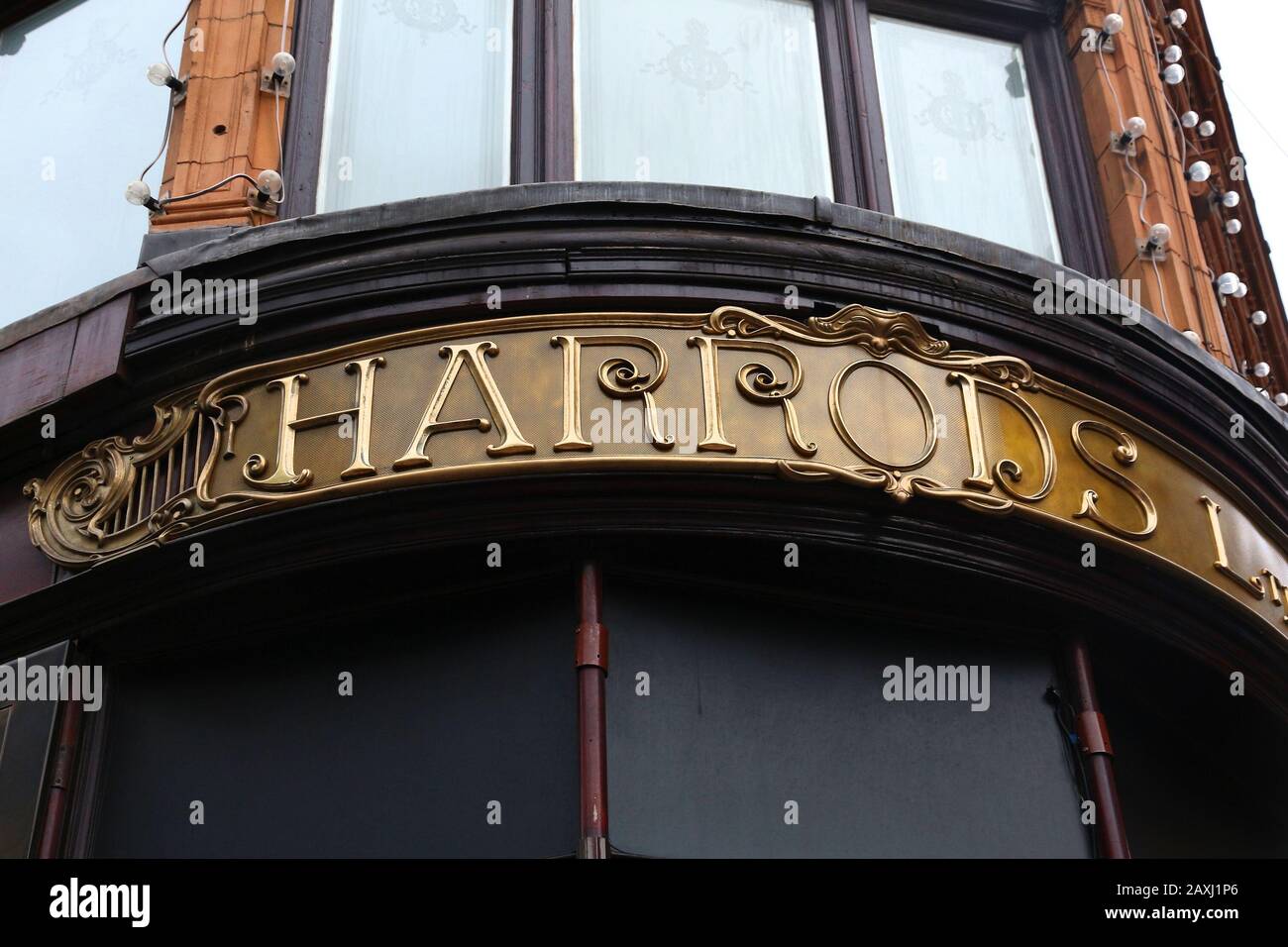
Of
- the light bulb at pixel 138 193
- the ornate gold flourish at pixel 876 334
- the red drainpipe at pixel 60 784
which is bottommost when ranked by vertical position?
the red drainpipe at pixel 60 784

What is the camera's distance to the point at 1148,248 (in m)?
10.5

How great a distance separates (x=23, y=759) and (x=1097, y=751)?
468cm

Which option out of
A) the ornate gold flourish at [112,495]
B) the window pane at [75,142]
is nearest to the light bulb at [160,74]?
the window pane at [75,142]

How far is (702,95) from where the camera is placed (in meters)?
10.5

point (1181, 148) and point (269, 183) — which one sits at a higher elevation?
point (1181, 148)

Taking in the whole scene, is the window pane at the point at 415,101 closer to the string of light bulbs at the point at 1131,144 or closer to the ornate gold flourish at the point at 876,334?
the ornate gold flourish at the point at 876,334

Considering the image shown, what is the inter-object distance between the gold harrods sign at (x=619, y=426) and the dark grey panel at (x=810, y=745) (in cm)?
71

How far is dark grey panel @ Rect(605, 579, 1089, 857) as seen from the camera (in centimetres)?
766

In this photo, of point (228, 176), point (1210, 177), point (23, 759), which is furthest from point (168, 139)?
point (1210, 177)

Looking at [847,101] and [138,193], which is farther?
[847,101]

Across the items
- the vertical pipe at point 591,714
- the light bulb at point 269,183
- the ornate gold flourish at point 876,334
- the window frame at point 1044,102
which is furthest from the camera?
the window frame at point 1044,102

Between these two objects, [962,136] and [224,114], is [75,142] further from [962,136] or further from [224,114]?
[962,136]

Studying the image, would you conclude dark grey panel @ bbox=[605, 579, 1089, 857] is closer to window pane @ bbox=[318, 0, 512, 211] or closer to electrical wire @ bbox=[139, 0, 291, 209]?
window pane @ bbox=[318, 0, 512, 211]

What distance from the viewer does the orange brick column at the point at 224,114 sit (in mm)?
9320
